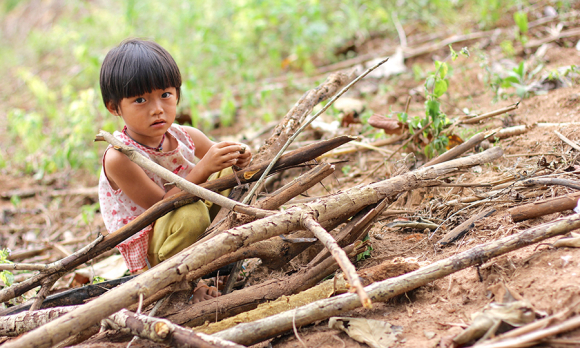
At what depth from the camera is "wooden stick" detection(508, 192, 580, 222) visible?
1.75 metres

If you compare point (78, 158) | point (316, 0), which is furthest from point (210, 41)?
point (78, 158)

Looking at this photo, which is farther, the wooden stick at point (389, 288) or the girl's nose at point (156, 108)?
the girl's nose at point (156, 108)

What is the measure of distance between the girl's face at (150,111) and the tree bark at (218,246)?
2.72 feet

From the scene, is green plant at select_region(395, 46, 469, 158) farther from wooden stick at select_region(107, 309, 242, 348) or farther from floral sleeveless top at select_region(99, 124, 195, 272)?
wooden stick at select_region(107, 309, 242, 348)

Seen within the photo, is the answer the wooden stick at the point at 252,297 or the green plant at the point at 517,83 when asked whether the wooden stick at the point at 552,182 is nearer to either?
the wooden stick at the point at 252,297

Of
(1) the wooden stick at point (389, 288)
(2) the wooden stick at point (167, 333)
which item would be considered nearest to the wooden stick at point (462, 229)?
(1) the wooden stick at point (389, 288)

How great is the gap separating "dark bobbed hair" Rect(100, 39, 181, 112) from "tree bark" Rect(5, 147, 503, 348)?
922 millimetres

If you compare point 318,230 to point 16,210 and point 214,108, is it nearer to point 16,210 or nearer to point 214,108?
point 16,210

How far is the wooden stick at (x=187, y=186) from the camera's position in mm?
1786

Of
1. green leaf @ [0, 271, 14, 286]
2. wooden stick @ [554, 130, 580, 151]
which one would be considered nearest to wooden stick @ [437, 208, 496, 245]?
wooden stick @ [554, 130, 580, 151]

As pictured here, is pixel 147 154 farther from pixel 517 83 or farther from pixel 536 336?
pixel 517 83

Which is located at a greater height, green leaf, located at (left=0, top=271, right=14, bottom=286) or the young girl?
the young girl

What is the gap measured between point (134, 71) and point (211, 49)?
13.1ft

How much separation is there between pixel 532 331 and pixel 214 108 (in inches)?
199
